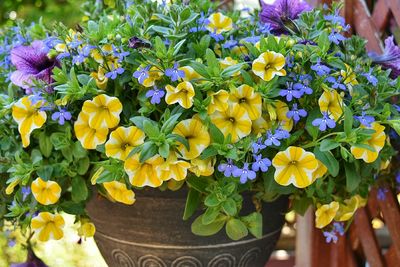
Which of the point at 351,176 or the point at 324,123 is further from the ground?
Answer: the point at 324,123

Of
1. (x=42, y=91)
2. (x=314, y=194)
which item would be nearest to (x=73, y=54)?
(x=42, y=91)

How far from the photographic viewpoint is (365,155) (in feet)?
2.84

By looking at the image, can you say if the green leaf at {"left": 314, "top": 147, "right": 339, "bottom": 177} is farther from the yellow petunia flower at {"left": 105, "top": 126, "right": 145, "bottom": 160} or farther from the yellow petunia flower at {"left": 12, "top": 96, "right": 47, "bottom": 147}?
the yellow petunia flower at {"left": 12, "top": 96, "right": 47, "bottom": 147}

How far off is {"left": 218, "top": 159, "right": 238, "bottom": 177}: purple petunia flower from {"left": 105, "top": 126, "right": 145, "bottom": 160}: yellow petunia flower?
0.12m

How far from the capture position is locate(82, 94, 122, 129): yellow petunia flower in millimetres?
874

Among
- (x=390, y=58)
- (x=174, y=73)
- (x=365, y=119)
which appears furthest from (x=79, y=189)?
(x=390, y=58)

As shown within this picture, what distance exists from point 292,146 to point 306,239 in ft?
2.12

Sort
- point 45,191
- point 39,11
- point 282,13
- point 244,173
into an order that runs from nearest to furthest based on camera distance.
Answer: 1. point 244,173
2. point 45,191
3. point 282,13
4. point 39,11

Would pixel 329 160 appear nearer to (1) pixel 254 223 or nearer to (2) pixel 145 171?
(1) pixel 254 223

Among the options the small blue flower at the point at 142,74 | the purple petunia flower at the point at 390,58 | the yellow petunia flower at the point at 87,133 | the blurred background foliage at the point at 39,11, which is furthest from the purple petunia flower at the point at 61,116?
the blurred background foliage at the point at 39,11

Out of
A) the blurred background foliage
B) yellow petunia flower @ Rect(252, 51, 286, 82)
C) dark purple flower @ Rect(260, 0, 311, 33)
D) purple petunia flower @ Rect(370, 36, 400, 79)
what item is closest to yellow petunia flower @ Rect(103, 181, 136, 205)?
yellow petunia flower @ Rect(252, 51, 286, 82)

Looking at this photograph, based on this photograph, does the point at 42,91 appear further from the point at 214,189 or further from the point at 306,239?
the point at 306,239

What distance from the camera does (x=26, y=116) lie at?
92 cm

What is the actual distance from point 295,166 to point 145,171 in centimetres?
22
